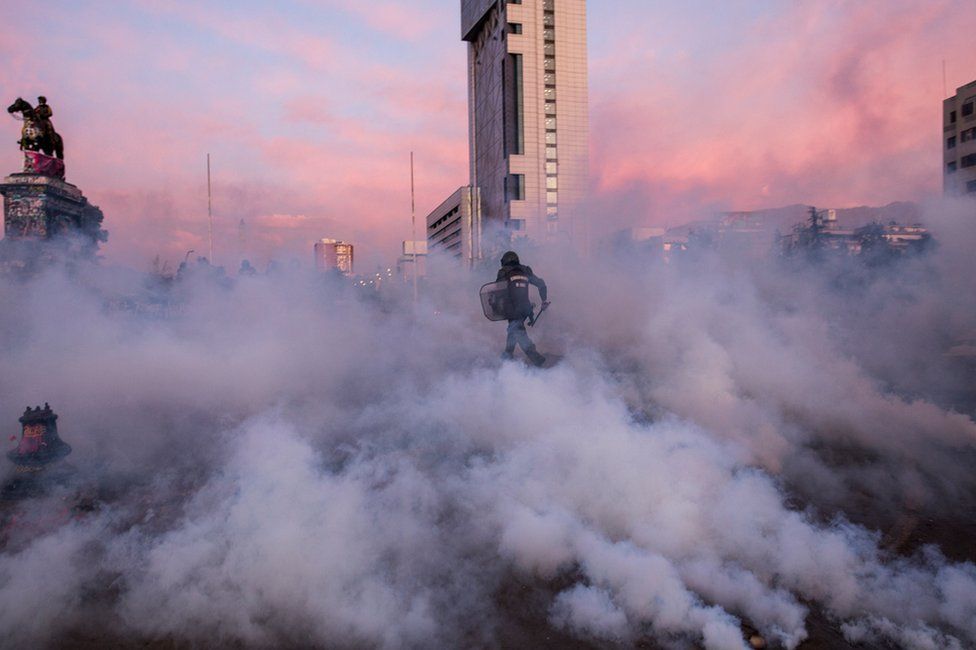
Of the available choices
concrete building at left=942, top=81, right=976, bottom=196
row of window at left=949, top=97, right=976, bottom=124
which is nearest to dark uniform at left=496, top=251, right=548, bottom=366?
concrete building at left=942, top=81, right=976, bottom=196

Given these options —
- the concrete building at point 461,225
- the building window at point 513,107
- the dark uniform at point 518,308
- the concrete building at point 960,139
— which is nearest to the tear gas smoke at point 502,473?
the dark uniform at point 518,308

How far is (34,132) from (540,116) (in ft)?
138

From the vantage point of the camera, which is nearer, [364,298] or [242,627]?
[242,627]

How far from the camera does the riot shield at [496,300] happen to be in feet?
26.9

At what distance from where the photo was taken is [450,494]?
4531 mm

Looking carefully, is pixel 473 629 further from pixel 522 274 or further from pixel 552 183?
pixel 552 183

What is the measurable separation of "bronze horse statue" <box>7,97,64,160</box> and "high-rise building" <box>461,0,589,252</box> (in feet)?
121

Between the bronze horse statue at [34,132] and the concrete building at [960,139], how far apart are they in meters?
50.4

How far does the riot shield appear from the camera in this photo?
8.21m

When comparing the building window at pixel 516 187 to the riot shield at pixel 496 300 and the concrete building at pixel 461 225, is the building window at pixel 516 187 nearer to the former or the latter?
the concrete building at pixel 461 225

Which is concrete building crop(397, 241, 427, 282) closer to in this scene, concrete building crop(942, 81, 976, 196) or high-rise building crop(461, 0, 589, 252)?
high-rise building crop(461, 0, 589, 252)

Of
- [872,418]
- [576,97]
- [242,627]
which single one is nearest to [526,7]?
[576,97]

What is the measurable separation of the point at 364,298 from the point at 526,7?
4915cm

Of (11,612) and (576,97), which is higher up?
(576,97)
